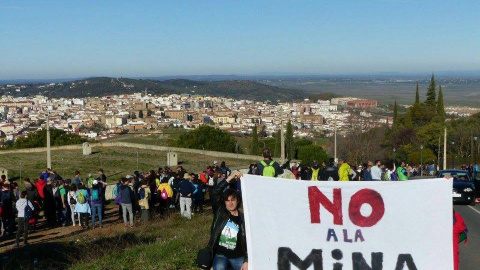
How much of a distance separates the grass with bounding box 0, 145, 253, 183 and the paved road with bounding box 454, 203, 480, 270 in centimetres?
1835

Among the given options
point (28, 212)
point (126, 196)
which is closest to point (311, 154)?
point (126, 196)

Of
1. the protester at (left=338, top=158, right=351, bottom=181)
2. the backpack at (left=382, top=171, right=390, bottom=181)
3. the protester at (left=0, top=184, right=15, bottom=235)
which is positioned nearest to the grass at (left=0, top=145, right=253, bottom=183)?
the backpack at (left=382, top=171, right=390, bottom=181)

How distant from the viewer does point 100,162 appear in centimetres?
3750

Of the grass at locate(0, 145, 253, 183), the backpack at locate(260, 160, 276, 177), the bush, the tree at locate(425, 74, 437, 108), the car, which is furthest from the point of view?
the tree at locate(425, 74, 437, 108)

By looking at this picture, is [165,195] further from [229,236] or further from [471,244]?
[229,236]

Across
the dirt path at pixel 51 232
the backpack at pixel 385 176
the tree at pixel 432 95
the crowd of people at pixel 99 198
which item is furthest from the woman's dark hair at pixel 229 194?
the tree at pixel 432 95

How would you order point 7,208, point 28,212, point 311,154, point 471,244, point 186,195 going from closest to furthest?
point 471,244, point 28,212, point 7,208, point 186,195, point 311,154

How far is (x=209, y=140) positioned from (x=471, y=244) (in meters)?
56.9

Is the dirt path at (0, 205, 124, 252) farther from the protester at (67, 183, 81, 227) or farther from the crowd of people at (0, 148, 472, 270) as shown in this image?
the protester at (67, 183, 81, 227)

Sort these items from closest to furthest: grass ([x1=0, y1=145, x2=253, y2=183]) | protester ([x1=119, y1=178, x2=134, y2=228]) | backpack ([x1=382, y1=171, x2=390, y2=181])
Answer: protester ([x1=119, y1=178, x2=134, y2=228]) → backpack ([x1=382, y1=171, x2=390, y2=181]) → grass ([x1=0, y1=145, x2=253, y2=183])

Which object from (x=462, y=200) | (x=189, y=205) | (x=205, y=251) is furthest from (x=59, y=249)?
(x=462, y=200)

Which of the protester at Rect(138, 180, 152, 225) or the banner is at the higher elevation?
the banner

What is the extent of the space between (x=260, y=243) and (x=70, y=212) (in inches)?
477

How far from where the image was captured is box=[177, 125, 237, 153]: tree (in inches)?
2692
